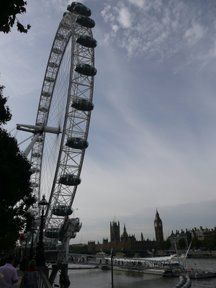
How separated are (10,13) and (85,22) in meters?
37.9

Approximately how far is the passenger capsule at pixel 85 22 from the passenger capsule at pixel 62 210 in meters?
19.8

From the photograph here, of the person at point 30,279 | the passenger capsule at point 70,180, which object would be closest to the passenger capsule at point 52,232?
the passenger capsule at point 70,180

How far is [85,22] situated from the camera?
43125 mm

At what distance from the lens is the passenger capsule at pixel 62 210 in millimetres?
41031

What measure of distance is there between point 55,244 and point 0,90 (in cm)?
3186

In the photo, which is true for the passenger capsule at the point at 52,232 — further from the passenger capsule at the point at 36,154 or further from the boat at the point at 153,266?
the boat at the point at 153,266

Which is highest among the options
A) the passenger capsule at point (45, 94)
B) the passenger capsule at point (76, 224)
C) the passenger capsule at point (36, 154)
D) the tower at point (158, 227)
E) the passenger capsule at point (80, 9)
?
the tower at point (158, 227)

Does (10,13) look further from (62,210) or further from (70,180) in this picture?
(62,210)

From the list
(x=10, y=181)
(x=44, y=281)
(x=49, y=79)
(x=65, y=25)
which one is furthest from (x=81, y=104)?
(x=44, y=281)

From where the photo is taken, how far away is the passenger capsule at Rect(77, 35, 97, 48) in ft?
137

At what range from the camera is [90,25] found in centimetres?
4347

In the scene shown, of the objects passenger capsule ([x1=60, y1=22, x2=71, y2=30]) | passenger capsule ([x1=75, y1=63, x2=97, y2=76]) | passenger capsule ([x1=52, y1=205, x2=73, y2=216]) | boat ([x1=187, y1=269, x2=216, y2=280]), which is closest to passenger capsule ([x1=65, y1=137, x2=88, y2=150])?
passenger capsule ([x1=52, y1=205, x2=73, y2=216])

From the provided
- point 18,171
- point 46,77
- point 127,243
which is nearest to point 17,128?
point 46,77

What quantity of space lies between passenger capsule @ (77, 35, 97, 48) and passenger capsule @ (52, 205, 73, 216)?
17272 mm
